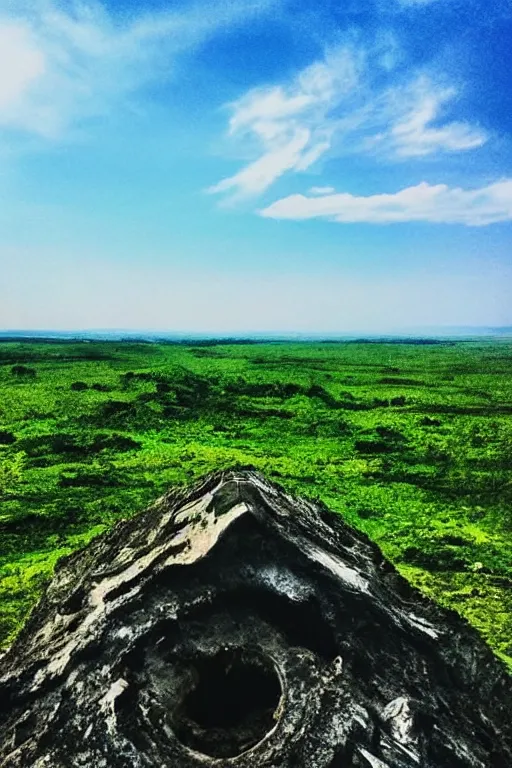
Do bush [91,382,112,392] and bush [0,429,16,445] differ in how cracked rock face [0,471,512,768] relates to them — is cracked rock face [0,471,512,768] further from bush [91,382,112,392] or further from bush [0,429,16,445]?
bush [91,382,112,392]

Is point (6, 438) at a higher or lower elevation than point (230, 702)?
lower

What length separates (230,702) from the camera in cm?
263

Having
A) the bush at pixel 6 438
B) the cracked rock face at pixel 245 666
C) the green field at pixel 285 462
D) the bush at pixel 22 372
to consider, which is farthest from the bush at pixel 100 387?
the cracked rock face at pixel 245 666

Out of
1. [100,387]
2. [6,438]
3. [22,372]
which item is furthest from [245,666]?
[22,372]

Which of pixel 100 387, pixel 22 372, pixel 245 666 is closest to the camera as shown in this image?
pixel 245 666

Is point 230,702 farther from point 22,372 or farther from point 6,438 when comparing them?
point 22,372

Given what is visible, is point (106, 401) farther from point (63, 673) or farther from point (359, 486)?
point (63, 673)

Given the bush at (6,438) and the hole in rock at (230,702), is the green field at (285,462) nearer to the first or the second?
the bush at (6,438)

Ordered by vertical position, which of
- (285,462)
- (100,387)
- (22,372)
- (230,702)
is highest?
(22,372)

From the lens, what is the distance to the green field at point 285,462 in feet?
17.3

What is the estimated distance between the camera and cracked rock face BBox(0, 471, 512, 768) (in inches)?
83.1

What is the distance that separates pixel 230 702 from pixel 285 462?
20.2 ft

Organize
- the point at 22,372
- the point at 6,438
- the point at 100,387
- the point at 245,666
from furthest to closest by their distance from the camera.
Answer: the point at 22,372, the point at 100,387, the point at 6,438, the point at 245,666

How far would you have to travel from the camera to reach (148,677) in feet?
7.89
